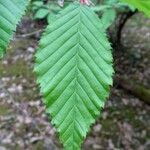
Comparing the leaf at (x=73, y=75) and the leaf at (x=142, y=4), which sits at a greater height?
the leaf at (x=142, y=4)

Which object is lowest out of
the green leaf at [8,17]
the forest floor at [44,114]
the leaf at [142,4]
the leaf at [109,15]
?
the forest floor at [44,114]

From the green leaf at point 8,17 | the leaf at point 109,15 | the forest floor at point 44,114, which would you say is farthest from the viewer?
the forest floor at point 44,114

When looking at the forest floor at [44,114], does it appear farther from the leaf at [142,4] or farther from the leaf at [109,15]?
the leaf at [142,4]

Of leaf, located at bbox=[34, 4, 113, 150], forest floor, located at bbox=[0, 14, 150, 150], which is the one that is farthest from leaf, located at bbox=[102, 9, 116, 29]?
leaf, located at bbox=[34, 4, 113, 150]

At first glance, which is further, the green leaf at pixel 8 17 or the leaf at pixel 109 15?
the leaf at pixel 109 15

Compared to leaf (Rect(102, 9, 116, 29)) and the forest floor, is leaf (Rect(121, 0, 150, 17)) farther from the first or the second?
the forest floor

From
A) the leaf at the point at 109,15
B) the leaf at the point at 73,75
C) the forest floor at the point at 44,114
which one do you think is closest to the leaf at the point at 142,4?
the leaf at the point at 73,75

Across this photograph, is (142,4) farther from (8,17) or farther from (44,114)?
(44,114)

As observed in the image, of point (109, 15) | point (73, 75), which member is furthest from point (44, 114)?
point (73, 75)
